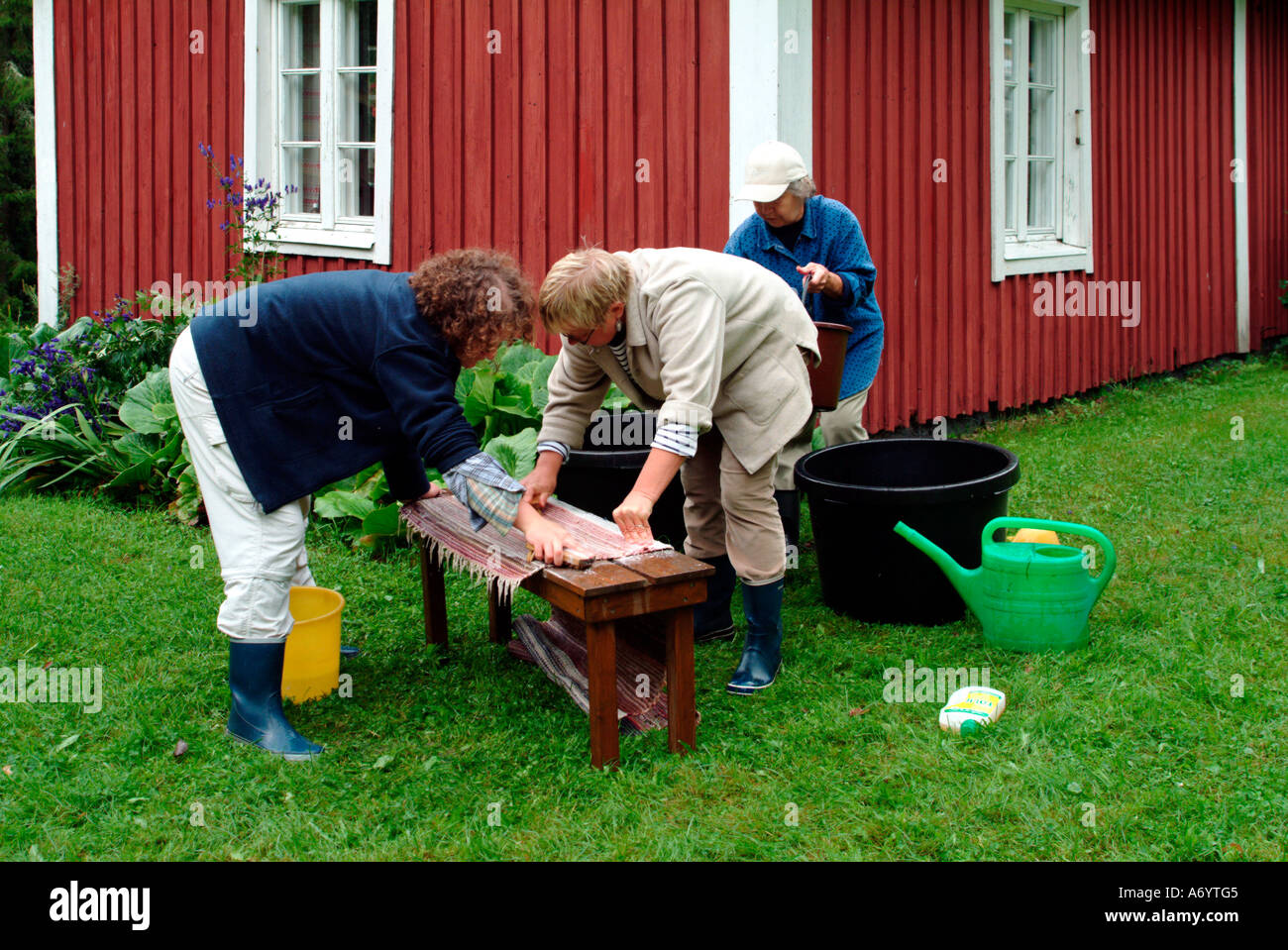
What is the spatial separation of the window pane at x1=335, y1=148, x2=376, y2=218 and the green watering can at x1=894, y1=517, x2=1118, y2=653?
17.7ft

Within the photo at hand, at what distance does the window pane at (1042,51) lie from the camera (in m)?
8.72

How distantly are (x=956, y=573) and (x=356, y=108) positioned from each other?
19.0 ft

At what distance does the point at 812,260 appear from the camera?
15.8ft

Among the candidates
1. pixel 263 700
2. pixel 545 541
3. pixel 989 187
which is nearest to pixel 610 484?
pixel 545 541

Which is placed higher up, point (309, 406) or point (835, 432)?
point (309, 406)

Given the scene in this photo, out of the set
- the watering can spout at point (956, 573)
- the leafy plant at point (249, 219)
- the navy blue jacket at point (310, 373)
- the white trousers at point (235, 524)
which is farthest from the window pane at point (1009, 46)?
the white trousers at point (235, 524)

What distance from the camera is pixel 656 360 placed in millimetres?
3502

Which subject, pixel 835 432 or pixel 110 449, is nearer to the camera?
pixel 835 432

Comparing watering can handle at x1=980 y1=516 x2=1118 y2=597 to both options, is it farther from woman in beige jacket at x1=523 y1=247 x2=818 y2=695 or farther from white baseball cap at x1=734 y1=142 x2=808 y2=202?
white baseball cap at x1=734 y1=142 x2=808 y2=202

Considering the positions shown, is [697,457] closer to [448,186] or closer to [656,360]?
[656,360]

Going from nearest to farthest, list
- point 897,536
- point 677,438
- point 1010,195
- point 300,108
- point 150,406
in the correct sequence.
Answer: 1. point 677,438
2. point 897,536
3. point 150,406
4. point 1010,195
5. point 300,108

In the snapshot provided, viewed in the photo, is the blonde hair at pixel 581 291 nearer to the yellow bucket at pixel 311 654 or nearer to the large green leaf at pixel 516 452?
the yellow bucket at pixel 311 654

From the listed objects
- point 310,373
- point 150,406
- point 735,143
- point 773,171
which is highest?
point 735,143

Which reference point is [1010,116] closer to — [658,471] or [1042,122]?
[1042,122]
